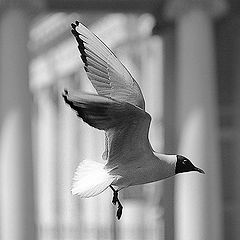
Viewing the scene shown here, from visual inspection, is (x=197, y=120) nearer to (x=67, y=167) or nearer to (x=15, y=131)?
(x=15, y=131)

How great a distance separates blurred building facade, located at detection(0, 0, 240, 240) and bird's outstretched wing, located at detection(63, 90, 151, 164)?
8.34m

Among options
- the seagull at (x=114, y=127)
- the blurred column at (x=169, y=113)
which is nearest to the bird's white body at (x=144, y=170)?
the seagull at (x=114, y=127)

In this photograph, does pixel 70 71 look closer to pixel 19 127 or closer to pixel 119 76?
pixel 19 127

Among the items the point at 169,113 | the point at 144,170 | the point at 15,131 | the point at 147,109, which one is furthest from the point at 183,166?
the point at 169,113

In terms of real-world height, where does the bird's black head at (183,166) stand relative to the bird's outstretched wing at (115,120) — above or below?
below

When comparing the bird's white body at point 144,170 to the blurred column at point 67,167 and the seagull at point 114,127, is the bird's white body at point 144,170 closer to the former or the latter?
the seagull at point 114,127

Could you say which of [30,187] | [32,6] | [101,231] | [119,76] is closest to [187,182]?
[30,187]

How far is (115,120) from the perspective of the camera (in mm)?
779

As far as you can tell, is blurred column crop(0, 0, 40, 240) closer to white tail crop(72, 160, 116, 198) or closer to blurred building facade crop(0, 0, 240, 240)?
blurred building facade crop(0, 0, 240, 240)

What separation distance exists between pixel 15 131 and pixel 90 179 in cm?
859

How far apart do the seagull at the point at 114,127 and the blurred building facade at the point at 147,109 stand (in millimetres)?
8334

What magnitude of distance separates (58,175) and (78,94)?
14.7 metres

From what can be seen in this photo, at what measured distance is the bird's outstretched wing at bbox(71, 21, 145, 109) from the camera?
80 cm

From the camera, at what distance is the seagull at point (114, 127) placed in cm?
76
